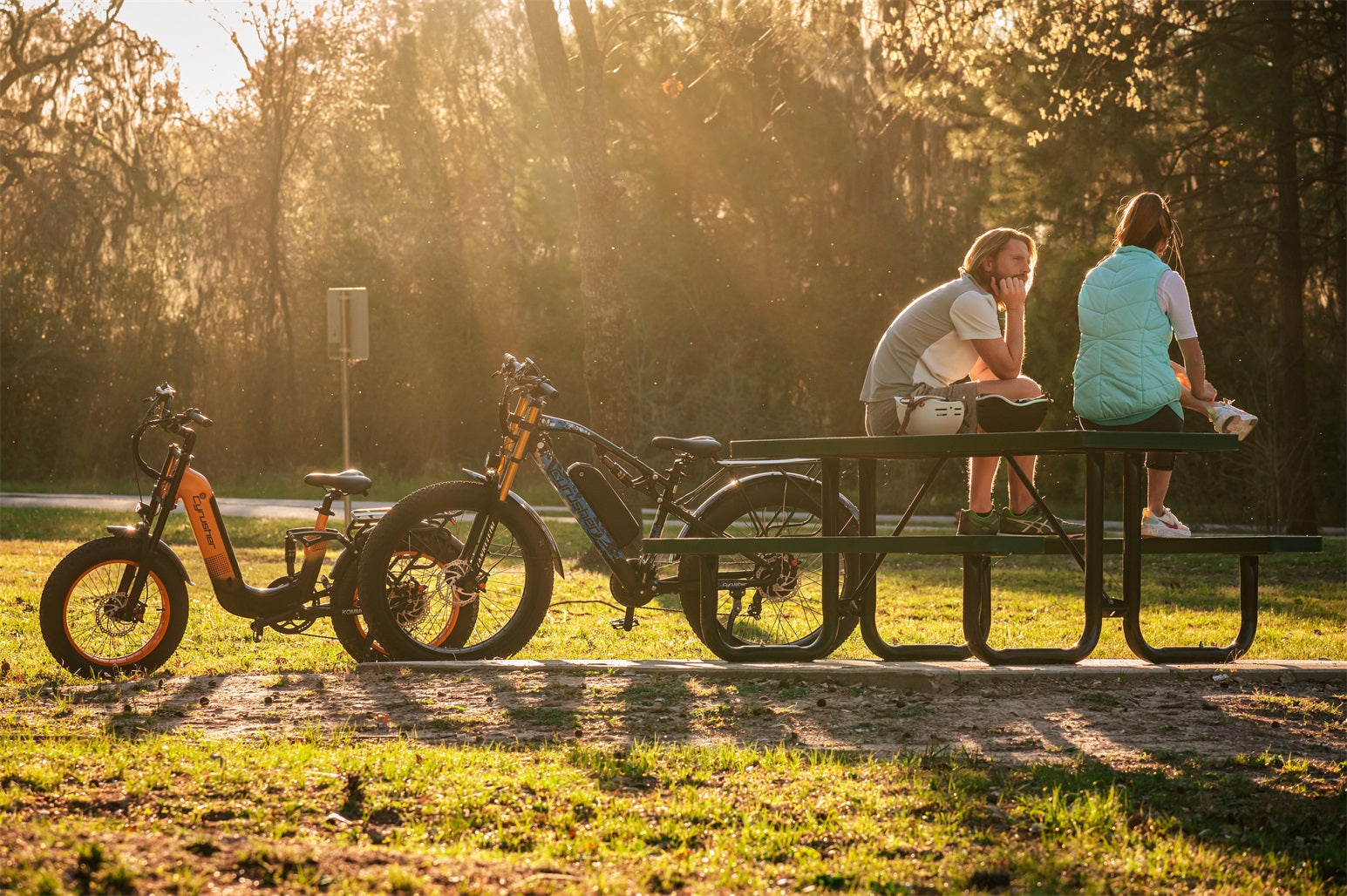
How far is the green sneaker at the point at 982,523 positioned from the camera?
6.31 metres

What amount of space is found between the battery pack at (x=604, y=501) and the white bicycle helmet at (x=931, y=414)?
1.46 m

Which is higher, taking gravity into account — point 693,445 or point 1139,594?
point 693,445

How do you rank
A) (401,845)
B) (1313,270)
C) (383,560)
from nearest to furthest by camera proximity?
1. (401,845)
2. (383,560)
3. (1313,270)

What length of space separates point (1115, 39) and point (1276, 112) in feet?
9.21

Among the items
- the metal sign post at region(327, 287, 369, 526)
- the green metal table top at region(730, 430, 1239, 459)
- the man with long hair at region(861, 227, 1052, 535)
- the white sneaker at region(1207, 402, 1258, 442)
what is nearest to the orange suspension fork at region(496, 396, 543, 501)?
the green metal table top at region(730, 430, 1239, 459)

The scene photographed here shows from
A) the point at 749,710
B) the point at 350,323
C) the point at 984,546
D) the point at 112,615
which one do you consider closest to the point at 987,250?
the point at 984,546

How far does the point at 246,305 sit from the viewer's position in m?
31.0

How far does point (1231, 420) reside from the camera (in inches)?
229

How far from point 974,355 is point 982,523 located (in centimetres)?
75

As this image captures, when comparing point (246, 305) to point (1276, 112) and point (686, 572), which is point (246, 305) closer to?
point (1276, 112)

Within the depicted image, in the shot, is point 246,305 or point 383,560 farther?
point 246,305

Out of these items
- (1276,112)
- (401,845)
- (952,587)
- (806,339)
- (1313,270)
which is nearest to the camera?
(401,845)

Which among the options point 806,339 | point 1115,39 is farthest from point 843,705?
point 806,339

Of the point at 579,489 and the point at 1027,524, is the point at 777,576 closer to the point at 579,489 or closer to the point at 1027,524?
the point at 579,489
